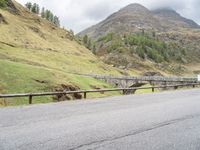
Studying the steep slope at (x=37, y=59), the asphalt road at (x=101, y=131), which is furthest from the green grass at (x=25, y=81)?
the asphalt road at (x=101, y=131)

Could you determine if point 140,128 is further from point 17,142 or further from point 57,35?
point 57,35

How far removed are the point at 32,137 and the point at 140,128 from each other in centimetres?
369

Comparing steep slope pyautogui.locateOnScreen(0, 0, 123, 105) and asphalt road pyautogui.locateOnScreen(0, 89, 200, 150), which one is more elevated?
steep slope pyautogui.locateOnScreen(0, 0, 123, 105)

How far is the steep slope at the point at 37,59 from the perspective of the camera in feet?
117

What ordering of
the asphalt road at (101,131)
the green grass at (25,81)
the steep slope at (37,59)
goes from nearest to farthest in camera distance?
the asphalt road at (101,131) < the green grass at (25,81) < the steep slope at (37,59)

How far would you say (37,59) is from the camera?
104 m

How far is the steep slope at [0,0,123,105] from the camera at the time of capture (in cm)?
3569

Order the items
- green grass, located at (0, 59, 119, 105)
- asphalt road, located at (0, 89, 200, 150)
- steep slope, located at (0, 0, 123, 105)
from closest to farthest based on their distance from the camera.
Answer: asphalt road, located at (0, 89, 200, 150) → green grass, located at (0, 59, 119, 105) → steep slope, located at (0, 0, 123, 105)

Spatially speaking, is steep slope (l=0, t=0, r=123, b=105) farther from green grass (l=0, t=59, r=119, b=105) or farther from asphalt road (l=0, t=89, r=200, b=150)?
asphalt road (l=0, t=89, r=200, b=150)

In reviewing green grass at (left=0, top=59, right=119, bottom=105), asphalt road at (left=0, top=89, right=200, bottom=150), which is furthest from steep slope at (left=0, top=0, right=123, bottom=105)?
asphalt road at (left=0, top=89, right=200, bottom=150)

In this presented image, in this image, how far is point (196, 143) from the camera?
10.3 metres

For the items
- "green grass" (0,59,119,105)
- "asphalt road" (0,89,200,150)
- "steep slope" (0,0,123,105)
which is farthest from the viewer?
"steep slope" (0,0,123,105)

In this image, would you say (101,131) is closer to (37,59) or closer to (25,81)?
(25,81)

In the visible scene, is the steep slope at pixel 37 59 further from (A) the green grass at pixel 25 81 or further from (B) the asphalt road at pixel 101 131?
(B) the asphalt road at pixel 101 131
